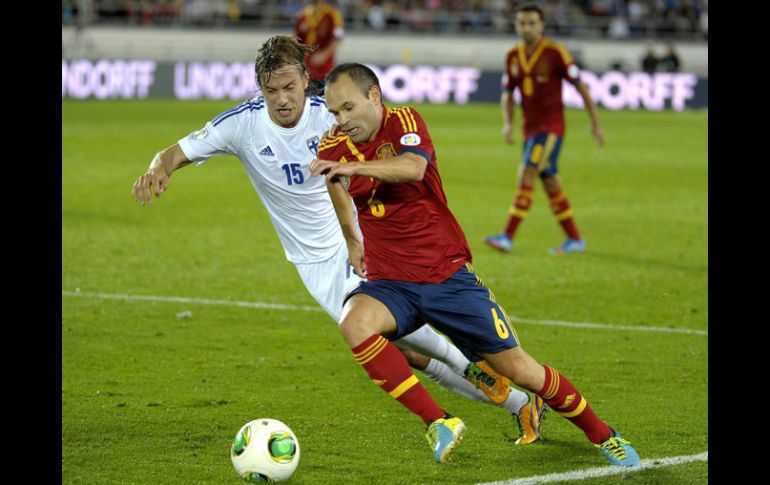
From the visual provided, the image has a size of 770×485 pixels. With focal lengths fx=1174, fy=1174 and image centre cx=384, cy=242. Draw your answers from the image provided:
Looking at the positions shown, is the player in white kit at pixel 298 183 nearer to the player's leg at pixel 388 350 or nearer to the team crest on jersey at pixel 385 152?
the player's leg at pixel 388 350

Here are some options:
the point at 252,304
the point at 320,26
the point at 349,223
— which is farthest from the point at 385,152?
the point at 320,26

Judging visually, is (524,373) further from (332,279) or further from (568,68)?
(568,68)

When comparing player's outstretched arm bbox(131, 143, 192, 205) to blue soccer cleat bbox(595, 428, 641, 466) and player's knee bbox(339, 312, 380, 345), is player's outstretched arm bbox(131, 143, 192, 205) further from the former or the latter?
blue soccer cleat bbox(595, 428, 641, 466)

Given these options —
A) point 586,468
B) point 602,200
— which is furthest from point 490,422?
point 602,200

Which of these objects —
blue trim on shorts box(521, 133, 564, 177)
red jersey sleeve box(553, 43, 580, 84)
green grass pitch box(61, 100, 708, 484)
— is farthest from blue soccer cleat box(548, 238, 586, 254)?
red jersey sleeve box(553, 43, 580, 84)

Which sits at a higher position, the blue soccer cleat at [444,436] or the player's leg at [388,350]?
the player's leg at [388,350]

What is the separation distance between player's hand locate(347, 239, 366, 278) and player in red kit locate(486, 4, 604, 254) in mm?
6457

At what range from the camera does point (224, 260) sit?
11.1 m

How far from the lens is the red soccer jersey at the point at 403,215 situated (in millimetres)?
5051

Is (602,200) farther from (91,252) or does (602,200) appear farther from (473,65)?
(473,65)

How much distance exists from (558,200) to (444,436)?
7209mm

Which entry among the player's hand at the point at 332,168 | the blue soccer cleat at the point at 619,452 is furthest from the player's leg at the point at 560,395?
the player's hand at the point at 332,168

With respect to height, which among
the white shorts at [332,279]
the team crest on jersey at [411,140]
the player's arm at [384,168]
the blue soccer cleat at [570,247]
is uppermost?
the team crest on jersey at [411,140]

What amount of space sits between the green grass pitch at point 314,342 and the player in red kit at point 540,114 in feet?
1.25
